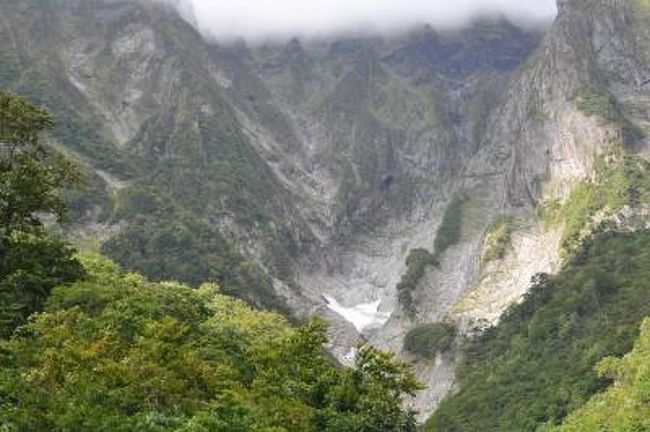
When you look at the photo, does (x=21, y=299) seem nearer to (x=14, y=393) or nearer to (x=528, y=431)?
(x=14, y=393)

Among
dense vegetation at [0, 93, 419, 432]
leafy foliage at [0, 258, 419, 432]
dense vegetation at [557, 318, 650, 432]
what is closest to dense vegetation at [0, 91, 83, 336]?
dense vegetation at [0, 93, 419, 432]

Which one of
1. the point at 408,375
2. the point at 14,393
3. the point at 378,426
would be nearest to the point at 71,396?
the point at 14,393

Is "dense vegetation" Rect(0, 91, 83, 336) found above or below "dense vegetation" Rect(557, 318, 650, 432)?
below

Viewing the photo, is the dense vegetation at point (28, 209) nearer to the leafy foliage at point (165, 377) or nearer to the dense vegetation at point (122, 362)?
the dense vegetation at point (122, 362)

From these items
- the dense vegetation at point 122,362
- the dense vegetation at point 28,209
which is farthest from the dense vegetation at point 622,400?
the dense vegetation at point 28,209

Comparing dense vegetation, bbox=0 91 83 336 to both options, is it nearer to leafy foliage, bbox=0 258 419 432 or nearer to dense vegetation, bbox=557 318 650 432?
leafy foliage, bbox=0 258 419 432

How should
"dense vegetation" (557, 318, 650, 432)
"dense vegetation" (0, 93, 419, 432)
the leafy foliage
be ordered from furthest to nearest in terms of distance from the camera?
"dense vegetation" (557, 318, 650, 432) < "dense vegetation" (0, 93, 419, 432) < the leafy foliage
